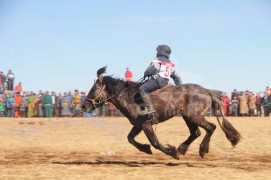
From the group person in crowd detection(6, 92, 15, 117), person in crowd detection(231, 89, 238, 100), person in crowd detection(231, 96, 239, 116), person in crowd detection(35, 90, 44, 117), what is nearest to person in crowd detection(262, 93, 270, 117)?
person in crowd detection(231, 96, 239, 116)

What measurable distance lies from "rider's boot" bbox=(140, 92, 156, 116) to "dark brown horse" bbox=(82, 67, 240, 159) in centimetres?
13

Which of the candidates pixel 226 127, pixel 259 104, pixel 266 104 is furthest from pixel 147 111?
pixel 266 104

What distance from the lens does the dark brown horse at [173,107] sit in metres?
10.4

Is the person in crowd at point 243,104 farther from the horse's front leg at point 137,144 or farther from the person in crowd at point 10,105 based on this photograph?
the horse's front leg at point 137,144

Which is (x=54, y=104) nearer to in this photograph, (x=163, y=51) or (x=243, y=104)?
(x=243, y=104)

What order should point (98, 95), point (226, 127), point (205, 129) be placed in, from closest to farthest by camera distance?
1. point (205, 129)
2. point (226, 127)
3. point (98, 95)

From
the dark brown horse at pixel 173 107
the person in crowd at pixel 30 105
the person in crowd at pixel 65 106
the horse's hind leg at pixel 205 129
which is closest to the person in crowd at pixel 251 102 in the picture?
the person in crowd at pixel 65 106

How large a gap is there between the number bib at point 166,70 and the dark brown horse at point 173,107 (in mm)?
353

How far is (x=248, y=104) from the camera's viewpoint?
3312 cm

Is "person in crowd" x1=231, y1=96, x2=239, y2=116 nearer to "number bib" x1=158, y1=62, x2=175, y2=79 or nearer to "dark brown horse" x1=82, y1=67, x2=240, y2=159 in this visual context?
"dark brown horse" x1=82, y1=67, x2=240, y2=159

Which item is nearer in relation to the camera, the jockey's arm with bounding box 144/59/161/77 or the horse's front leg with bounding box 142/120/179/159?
the horse's front leg with bounding box 142/120/179/159

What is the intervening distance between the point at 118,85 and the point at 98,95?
54cm

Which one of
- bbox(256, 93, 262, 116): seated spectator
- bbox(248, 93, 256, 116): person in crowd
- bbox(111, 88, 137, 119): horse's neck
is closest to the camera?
bbox(111, 88, 137, 119): horse's neck

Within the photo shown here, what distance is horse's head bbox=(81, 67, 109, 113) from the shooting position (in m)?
11.2
